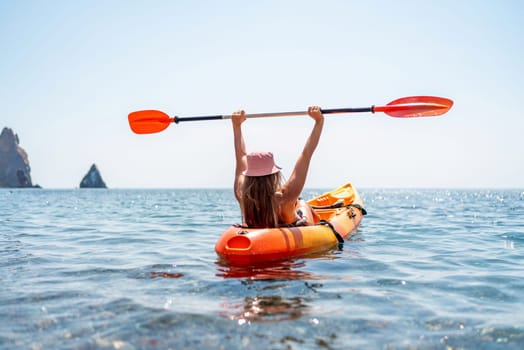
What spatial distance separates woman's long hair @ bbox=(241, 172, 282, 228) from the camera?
5406 millimetres

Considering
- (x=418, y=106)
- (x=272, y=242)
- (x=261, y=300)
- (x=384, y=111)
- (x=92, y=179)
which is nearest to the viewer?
(x=261, y=300)

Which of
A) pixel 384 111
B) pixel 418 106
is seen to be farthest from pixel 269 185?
pixel 418 106

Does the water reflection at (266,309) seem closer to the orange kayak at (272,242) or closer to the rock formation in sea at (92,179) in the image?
the orange kayak at (272,242)

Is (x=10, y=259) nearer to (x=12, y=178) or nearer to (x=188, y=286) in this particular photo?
(x=188, y=286)

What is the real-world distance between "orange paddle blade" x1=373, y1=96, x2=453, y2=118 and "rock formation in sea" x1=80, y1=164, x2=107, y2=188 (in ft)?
421

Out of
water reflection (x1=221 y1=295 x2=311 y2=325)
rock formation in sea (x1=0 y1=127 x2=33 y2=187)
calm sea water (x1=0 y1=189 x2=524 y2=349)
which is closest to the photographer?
calm sea water (x1=0 y1=189 x2=524 y2=349)

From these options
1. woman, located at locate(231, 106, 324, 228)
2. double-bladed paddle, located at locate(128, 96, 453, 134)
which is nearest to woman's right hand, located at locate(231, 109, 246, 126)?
double-bladed paddle, located at locate(128, 96, 453, 134)

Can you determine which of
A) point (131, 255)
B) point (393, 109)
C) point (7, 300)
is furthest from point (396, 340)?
point (393, 109)

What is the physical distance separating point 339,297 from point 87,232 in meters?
7.49

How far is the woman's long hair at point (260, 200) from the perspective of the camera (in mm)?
5406

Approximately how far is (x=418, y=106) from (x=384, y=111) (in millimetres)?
617

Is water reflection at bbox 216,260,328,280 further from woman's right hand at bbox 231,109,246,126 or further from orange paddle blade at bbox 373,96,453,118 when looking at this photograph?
orange paddle blade at bbox 373,96,453,118

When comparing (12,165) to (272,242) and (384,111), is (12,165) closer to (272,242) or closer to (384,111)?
(384,111)

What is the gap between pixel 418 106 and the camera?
7414 millimetres
